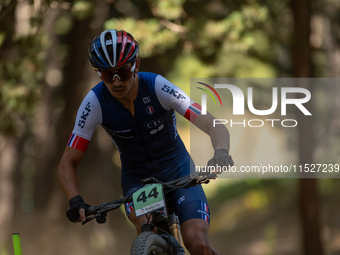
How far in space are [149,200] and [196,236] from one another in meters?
0.50

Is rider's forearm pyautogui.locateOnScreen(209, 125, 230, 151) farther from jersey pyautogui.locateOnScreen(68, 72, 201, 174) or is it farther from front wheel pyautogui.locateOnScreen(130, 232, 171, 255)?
front wheel pyautogui.locateOnScreen(130, 232, 171, 255)

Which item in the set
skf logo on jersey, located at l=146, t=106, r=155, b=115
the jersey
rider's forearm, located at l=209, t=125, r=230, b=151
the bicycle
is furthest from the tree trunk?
the bicycle

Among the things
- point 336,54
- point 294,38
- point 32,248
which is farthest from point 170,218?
point 336,54

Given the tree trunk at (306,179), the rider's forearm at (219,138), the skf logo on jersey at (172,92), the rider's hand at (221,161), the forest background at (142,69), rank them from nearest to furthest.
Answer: the rider's hand at (221,161) < the rider's forearm at (219,138) < the skf logo on jersey at (172,92) < the forest background at (142,69) < the tree trunk at (306,179)

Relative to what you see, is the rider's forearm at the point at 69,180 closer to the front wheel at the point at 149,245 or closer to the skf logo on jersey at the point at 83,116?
the skf logo on jersey at the point at 83,116

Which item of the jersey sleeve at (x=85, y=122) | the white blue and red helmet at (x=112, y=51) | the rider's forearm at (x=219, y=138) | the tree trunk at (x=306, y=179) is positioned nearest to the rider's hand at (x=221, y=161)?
the rider's forearm at (x=219, y=138)

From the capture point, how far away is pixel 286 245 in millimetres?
11172

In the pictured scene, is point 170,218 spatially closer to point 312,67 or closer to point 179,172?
point 179,172

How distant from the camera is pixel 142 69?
8.92m

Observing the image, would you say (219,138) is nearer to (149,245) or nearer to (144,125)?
(144,125)

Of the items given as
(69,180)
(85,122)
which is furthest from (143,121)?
(69,180)

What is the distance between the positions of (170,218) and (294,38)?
593 centimetres

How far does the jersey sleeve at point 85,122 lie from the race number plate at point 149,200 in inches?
34.5

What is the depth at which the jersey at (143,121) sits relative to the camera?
3.21 m
